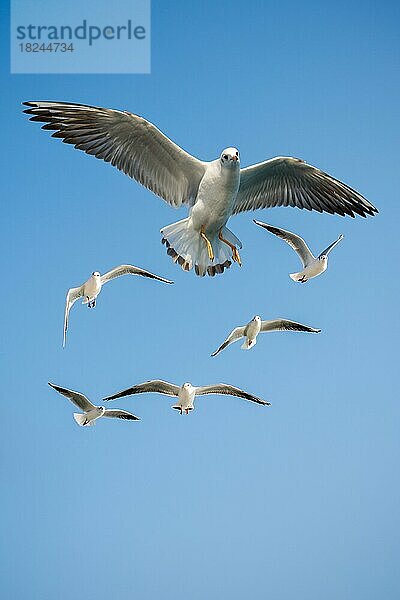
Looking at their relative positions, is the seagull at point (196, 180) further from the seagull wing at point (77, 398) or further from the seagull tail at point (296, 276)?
the seagull wing at point (77, 398)

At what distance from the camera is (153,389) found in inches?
371

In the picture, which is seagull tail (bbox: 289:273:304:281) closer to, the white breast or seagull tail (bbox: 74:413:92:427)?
the white breast

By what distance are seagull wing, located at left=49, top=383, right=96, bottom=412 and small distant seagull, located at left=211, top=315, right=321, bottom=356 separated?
1274 mm

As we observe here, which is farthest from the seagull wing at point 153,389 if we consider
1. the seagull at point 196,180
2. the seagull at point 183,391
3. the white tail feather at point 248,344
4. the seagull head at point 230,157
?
the seagull head at point 230,157

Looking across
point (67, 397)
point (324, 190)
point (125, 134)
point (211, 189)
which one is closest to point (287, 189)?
point (324, 190)

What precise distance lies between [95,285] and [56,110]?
5.80ft

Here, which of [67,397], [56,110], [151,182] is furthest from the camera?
[67,397]

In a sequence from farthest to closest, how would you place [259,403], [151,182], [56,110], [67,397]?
[67,397] < [259,403] < [151,182] < [56,110]

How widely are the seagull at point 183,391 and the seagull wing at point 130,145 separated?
5.06ft

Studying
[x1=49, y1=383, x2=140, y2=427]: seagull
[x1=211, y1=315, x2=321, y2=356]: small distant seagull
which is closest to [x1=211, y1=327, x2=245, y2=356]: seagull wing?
[x1=211, y1=315, x2=321, y2=356]: small distant seagull

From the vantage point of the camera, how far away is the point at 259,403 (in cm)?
918

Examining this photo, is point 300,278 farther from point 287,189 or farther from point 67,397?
point 67,397

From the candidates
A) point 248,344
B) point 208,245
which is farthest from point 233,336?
point 208,245

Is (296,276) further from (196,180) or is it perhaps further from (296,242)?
(196,180)
